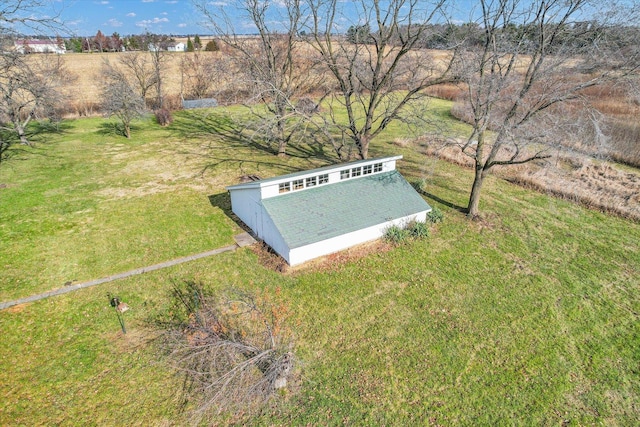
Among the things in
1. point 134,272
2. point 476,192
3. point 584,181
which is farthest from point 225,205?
point 584,181

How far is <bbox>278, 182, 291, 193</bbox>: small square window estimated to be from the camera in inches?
548

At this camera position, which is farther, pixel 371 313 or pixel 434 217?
pixel 434 217

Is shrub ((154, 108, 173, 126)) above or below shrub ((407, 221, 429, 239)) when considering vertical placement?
above

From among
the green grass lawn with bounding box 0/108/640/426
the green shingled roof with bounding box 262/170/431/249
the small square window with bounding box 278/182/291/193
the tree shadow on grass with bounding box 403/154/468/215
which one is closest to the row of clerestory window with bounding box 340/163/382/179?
the green shingled roof with bounding box 262/170/431/249

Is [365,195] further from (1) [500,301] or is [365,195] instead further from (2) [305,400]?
(2) [305,400]

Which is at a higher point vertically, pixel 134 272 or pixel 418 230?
pixel 418 230

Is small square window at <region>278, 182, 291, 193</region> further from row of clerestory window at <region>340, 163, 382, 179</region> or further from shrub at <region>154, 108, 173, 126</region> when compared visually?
shrub at <region>154, 108, 173, 126</region>

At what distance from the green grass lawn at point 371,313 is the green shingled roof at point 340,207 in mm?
1416

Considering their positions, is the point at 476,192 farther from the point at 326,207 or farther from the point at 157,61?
the point at 157,61

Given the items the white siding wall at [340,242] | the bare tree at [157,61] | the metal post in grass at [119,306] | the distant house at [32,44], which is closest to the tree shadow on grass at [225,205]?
the white siding wall at [340,242]

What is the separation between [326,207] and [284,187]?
1955mm

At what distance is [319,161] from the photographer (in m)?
25.5

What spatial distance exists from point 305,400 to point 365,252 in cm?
683

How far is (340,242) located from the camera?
1377 centimetres
